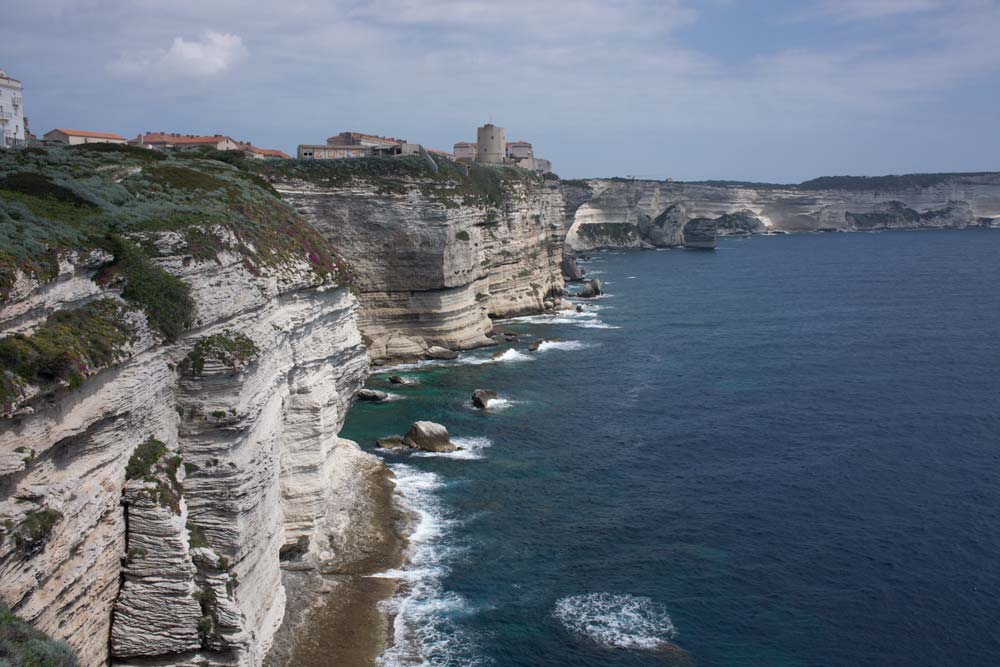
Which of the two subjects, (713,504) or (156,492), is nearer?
(156,492)

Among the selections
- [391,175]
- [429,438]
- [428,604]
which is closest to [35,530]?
[428,604]

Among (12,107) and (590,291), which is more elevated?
(12,107)

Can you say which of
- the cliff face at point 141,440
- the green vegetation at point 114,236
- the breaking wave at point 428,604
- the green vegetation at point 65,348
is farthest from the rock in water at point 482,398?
the green vegetation at point 65,348

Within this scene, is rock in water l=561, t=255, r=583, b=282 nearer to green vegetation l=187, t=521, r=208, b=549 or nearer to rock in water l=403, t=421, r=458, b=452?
rock in water l=403, t=421, r=458, b=452

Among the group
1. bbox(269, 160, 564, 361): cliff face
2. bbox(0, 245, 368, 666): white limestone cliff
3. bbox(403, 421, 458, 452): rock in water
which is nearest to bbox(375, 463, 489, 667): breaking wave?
bbox(0, 245, 368, 666): white limestone cliff

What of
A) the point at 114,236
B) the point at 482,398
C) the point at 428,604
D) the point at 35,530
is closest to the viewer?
the point at 35,530

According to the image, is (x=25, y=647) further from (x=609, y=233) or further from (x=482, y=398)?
(x=609, y=233)

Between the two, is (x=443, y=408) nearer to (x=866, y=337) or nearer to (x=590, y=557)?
(x=590, y=557)
